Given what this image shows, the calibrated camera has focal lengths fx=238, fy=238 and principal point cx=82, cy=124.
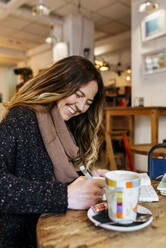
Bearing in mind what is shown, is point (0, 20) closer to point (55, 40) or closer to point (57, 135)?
point (55, 40)

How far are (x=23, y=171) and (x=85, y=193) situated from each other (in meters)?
0.23

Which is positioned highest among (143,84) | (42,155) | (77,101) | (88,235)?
(143,84)

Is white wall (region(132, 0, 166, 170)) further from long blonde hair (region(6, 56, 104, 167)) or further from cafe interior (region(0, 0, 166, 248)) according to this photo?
long blonde hair (region(6, 56, 104, 167))

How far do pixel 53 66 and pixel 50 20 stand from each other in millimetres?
3927

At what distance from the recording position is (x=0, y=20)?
4.62 metres

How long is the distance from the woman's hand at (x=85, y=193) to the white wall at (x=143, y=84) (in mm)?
2842

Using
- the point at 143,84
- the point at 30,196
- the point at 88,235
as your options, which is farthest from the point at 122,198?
the point at 143,84

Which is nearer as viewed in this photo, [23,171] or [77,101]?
[23,171]

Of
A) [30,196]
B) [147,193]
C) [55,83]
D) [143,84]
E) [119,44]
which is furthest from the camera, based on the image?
[119,44]

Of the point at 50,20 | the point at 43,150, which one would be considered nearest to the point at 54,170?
the point at 43,150

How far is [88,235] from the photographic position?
0.49 m

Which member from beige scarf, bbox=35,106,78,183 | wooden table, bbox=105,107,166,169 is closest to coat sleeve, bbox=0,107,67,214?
beige scarf, bbox=35,106,78,183

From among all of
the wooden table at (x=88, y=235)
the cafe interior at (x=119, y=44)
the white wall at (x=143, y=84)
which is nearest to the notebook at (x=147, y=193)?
the wooden table at (x=88, y=235)

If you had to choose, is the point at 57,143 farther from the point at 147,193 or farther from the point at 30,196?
the point at 147,193
